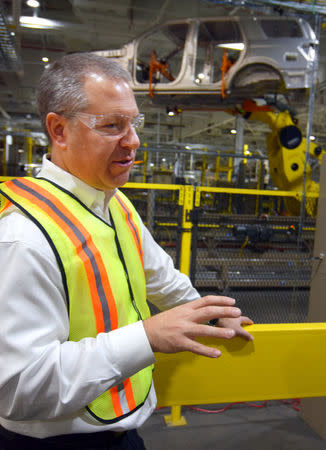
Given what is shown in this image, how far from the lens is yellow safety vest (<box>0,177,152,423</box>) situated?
92 cm

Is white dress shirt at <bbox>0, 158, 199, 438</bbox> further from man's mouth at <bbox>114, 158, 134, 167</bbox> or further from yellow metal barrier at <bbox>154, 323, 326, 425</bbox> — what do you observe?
yellow metal barrier at <bbox>154, 323, 326, 425</bbox>

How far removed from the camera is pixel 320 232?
294 cm

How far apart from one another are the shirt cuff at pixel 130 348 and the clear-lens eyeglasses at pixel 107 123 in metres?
0.58

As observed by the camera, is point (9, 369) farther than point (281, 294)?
No

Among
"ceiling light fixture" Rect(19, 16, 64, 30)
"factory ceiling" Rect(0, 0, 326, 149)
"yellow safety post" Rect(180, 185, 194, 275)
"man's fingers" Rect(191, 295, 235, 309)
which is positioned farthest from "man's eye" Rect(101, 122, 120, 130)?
"ceiling light fixture" Rect(19, 16, 64, 30)

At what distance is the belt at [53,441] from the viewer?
1.00m

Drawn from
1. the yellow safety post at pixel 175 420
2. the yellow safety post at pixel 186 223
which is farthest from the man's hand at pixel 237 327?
the yellow safety post at pixel 186 223

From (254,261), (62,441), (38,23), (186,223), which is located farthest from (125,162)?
(38,23)

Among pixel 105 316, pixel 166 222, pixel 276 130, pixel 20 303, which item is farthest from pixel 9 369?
pixel 276 130

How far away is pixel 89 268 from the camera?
95 cm

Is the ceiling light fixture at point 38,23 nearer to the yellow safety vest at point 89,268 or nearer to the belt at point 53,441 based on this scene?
the yellow safety vest at point 89,268

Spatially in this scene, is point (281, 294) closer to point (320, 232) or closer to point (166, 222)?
point (166, 222)

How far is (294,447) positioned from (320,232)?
5.51 feet

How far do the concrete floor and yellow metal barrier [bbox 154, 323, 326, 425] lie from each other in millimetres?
1653
